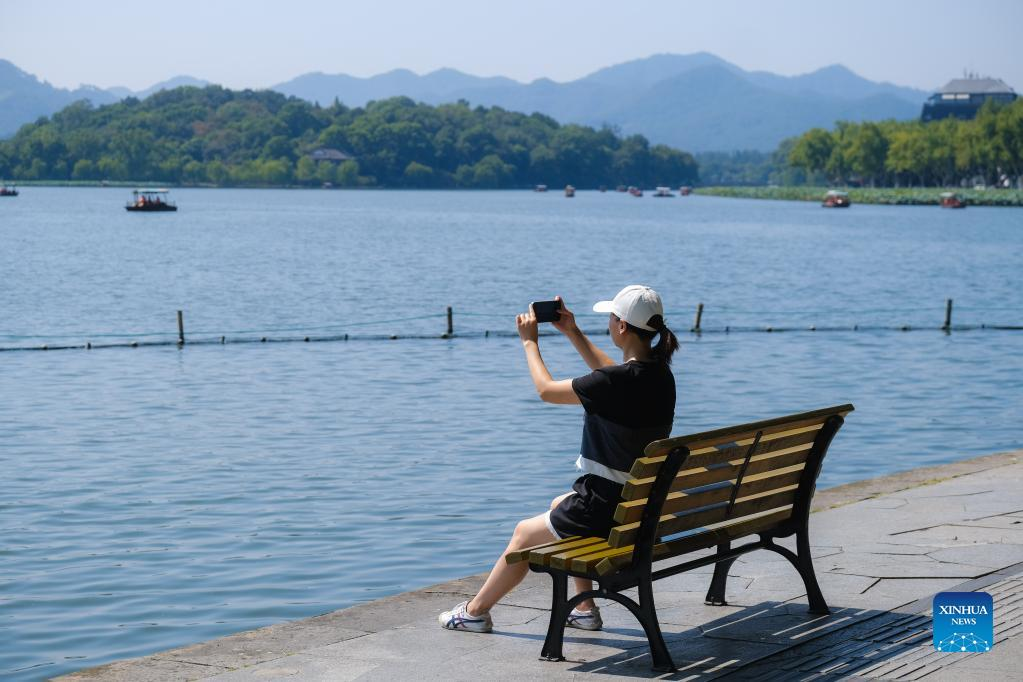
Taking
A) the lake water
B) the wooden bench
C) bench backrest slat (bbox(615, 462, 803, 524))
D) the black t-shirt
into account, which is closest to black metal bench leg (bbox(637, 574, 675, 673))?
the wooden bench

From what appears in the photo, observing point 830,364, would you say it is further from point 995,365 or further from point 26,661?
point 26,661

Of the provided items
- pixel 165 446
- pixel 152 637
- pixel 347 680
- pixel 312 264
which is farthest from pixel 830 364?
pixel 312 264

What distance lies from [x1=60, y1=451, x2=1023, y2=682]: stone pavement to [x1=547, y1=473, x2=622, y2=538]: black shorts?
0.64m

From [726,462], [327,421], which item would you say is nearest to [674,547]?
[726,462]

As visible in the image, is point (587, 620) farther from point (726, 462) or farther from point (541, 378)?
point (541, 378)

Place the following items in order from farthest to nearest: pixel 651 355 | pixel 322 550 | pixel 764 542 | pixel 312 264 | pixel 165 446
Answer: pixel 312 264 → pixel 165 446 → pixel 322 550 → pixel 764 542 → pixel 651 355

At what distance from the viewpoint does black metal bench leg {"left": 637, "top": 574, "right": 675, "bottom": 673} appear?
23.4 ft

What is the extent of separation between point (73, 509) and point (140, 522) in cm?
108

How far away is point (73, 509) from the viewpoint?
591 inches

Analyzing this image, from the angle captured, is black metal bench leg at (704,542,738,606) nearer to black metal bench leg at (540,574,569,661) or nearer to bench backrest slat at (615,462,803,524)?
bench backrest slat at (615,462,803,524)

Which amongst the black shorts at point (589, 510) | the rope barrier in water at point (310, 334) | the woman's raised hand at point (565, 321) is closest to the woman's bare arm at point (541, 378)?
the woman's raised hand at point (565, 321)

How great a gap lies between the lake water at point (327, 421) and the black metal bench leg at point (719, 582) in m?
3.87

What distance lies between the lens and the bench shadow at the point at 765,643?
7.12m

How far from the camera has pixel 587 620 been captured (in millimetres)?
7965
